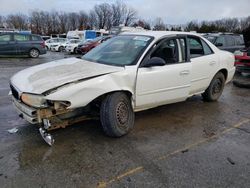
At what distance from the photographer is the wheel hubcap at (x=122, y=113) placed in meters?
3.86

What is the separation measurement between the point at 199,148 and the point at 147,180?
3.84 ft

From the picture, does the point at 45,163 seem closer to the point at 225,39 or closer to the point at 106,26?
the point at 225,39

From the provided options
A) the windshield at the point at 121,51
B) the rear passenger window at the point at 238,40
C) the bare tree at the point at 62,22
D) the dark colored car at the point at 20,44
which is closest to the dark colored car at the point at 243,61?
the rear passenger window at the point at 238,40

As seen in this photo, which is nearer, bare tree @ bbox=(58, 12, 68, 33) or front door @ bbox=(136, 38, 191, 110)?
front door @ bbox=(136, 38, 191, 110)

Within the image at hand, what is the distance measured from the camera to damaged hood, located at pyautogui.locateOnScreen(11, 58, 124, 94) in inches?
134

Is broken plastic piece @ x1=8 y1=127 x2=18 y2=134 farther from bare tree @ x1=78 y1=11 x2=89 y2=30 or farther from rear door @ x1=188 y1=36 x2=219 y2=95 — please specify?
bare tree @ x1=78 y1=11 x2=89 y2=30

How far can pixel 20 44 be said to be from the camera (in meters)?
16.4

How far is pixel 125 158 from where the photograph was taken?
334cm

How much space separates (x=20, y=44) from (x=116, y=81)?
14.6 metres

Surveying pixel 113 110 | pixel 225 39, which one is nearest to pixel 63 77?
pixel 113 110

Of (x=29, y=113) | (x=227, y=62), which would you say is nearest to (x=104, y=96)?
(x=29, y=113)

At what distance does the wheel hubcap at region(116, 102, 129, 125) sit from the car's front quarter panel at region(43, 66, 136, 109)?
0.80 ft

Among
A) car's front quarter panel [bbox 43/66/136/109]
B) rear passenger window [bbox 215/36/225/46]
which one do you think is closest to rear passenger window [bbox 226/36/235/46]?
rear passenger window [bbox 215/36/225/46]

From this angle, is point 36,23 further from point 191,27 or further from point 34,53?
point 34,53
